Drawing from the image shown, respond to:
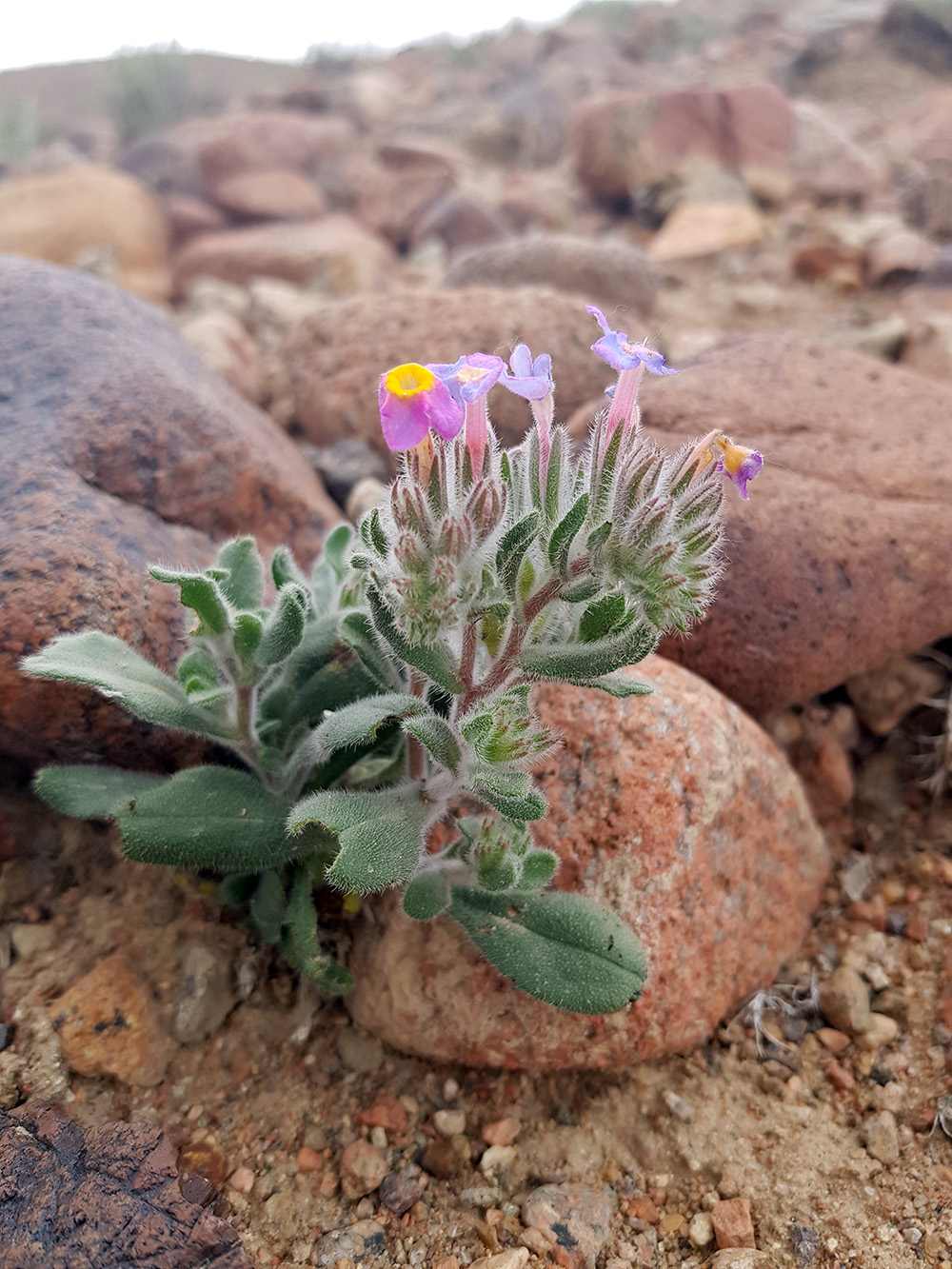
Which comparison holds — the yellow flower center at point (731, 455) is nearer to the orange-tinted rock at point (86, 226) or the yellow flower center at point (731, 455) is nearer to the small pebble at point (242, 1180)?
the small pebble at point (242, 1180)

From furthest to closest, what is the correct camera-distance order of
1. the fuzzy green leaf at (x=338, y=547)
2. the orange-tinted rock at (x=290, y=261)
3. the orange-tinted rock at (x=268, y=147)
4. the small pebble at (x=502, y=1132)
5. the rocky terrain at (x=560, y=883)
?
the orange-tinted rock at (x=268, y=147), the orange-tinted rock at (x=290, y=261), the fuzzy green leaf at (x=338, y=547), the small pebble at (x=502, y=1132), the rocky terrain at (x=560, y=883)

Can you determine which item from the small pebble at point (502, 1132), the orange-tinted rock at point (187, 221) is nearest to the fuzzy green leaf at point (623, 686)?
the small pebble at point (502, 1132)

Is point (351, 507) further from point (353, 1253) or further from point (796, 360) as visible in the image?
point (353, 1253)

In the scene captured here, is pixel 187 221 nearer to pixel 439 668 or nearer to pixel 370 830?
pixel 439 668

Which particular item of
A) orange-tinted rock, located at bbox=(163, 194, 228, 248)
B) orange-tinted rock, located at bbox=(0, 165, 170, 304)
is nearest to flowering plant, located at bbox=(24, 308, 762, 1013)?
orange-tinted rock, located at bbox=(0, 165, 170, 304)

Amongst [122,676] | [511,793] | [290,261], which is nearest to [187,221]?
[290,261]
